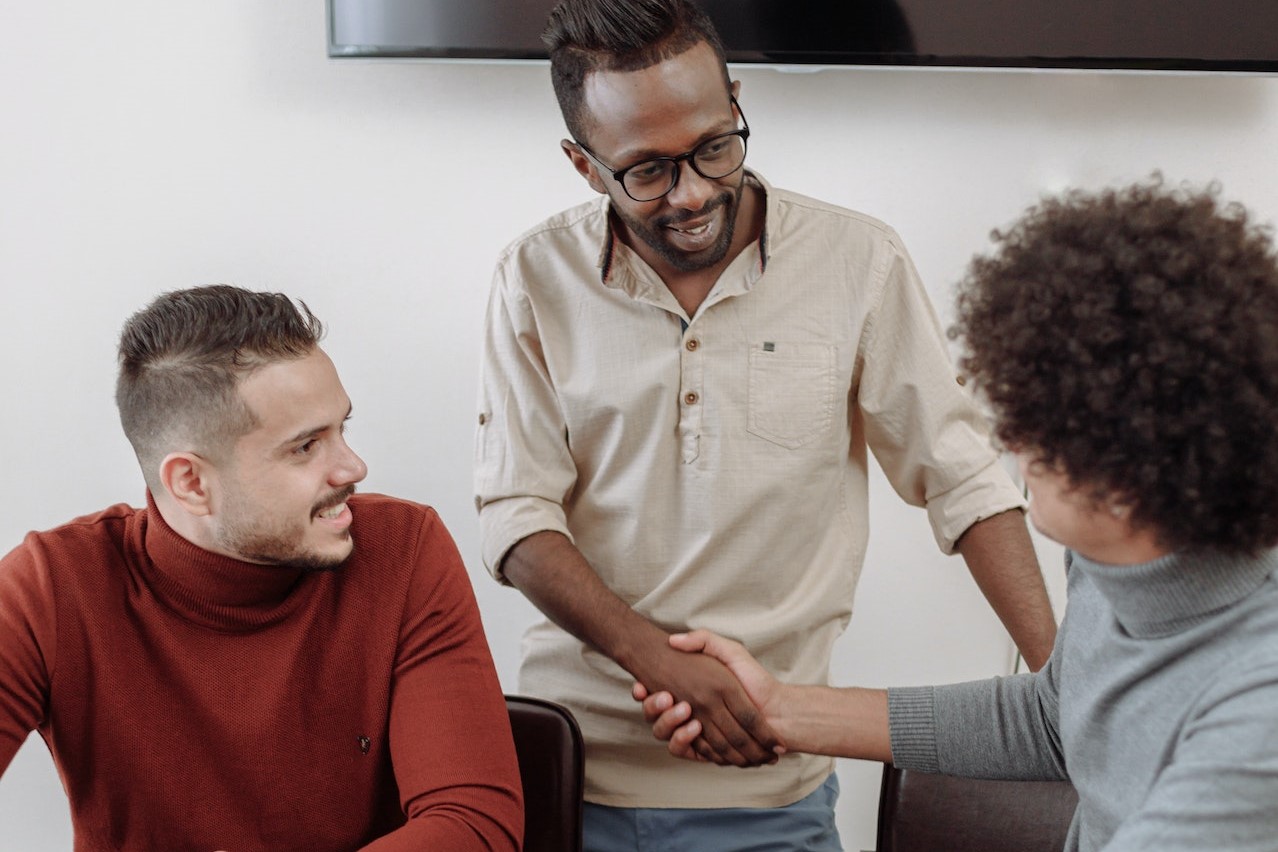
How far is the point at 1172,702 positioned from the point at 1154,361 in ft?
0.90

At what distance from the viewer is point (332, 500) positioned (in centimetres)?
157

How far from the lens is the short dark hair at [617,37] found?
162 cm

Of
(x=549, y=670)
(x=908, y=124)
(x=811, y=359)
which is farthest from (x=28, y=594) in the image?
(x=908, y=124)

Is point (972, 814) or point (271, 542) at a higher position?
point (271, 542)

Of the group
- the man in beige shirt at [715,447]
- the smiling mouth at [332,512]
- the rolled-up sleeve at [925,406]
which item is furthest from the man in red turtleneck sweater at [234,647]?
the rolled-up sleeve at [925,406]

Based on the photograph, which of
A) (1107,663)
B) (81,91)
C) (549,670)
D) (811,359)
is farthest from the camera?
(81,91)

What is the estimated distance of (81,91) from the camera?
7.38 feet

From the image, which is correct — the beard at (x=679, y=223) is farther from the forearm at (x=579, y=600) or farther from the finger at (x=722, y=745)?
the finger at (x=722, y=745)

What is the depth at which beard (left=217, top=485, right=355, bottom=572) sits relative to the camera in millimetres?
1538

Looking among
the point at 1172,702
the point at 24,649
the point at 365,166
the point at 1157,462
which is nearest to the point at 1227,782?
the point at 1172,702

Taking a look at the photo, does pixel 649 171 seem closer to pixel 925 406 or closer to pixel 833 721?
pixel 925 406

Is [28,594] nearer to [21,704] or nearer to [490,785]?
[21,704]

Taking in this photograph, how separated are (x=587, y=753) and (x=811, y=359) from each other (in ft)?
2.14

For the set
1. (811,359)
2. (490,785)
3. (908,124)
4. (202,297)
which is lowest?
(490,785)
